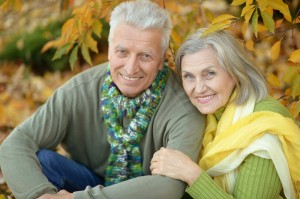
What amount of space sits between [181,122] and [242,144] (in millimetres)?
367

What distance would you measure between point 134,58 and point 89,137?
0.55 m

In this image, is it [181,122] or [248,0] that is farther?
[181,122]

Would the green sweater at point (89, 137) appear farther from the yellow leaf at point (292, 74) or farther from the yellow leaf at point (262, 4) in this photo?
the yellow leaf at point (262, 4)

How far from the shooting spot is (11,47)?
5918mm

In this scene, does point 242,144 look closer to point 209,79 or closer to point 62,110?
point 209,79

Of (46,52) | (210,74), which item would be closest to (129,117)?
(210,74)

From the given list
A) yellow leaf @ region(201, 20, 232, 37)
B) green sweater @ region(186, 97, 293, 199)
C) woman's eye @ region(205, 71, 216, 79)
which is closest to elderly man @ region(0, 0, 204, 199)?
green sweater @ region(186, 97, 293, 199)

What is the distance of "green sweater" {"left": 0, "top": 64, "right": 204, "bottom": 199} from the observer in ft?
8.14

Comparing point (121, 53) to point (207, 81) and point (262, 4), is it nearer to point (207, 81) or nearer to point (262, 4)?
point (207, 81)

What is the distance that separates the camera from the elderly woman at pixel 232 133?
242 cm

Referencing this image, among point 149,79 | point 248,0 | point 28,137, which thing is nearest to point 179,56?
point 149,79

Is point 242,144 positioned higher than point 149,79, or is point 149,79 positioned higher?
point 149,79

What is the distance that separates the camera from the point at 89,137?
2.97 m

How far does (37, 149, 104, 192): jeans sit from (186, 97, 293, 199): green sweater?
739 millimetres
